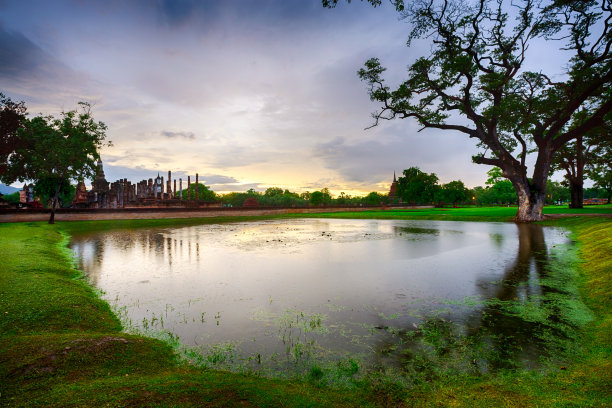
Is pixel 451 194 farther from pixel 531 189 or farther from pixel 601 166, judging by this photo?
pixel 531 189

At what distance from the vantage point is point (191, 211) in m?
41.0

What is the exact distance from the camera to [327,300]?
268 inches

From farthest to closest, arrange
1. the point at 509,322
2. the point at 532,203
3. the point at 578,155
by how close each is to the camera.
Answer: the point at 578,155
the point at 532,203
the point at 509,322

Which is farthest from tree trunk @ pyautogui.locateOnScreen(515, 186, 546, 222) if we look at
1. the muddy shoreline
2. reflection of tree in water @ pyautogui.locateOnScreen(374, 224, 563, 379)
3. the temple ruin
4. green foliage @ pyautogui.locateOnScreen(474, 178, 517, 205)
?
green foliage @ pyautogui.locateOnScreen(474, 178, 517, 205)

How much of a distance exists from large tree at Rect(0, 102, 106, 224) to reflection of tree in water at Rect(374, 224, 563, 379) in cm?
3342

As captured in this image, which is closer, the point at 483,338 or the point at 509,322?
the point at 483,338

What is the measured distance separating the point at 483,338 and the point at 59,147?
36021mm

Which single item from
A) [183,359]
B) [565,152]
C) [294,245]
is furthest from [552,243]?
[565,152]

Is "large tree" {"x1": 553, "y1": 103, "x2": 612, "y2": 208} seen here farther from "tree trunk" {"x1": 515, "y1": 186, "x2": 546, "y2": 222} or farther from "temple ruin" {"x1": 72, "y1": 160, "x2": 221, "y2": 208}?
"temple ruin" {"x1": 72, "y1": 160, "x2": 221, "y2": 208}

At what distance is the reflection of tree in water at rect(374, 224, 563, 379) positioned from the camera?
3.98 meters

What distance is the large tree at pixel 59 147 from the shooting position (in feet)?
90.9

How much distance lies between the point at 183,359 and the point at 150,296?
12.3 ft

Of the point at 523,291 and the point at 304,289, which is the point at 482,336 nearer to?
the point at 523,291

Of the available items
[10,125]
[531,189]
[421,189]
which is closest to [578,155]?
[531,189]
